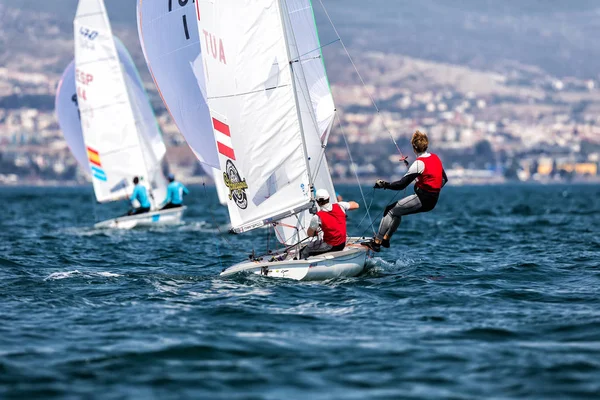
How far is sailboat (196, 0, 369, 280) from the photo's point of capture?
13.0 metres

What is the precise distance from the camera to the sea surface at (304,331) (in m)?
7.73

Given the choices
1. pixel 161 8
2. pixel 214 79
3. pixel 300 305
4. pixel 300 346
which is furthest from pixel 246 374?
pixel 161 8

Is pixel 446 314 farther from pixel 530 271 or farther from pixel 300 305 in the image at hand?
pixel 530 271

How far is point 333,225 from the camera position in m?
12.7

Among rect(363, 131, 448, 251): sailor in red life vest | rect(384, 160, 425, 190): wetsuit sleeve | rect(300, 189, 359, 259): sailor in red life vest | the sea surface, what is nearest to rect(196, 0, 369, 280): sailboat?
rect(300, 189, 359, 259): sailor in red life vest

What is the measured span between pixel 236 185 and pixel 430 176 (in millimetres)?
2602

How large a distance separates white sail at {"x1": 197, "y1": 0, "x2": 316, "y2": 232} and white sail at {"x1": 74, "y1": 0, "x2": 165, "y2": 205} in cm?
1478

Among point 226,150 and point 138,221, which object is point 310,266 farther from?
point 138,221

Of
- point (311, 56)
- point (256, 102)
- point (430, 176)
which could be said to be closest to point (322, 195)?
point (430, 176)

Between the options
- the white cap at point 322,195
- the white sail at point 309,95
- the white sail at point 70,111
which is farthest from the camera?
the white sail at point 70,111

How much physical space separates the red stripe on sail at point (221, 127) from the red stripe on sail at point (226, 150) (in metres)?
0.17

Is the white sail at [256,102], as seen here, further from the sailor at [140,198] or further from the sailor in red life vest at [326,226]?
the sailor at [140,198]

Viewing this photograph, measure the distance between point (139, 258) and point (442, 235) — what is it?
8573 mm

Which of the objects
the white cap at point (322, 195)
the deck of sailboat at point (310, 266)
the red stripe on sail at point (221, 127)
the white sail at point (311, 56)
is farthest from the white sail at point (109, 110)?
the white cap at point (322, 195)
